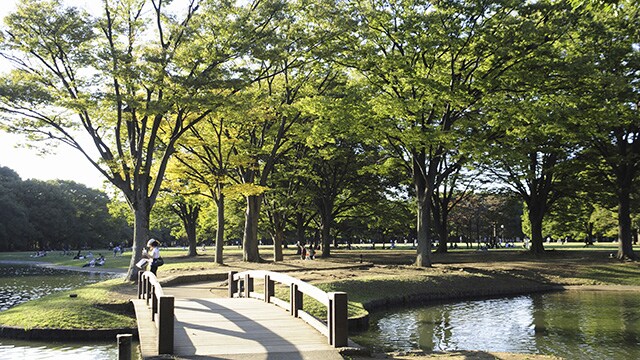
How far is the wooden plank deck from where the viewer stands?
910cm

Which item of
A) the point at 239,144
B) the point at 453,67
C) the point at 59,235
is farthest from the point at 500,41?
the point at 59,235

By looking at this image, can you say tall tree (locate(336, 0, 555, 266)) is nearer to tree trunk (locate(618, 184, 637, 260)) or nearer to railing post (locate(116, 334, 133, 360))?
tree trunk (locate(618, 184, 637, 260))

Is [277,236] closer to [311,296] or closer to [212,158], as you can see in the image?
[212,158]

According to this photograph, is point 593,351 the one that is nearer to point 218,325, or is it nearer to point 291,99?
point 218,325

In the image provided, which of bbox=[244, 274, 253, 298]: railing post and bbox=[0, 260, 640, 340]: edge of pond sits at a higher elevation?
bbox=[244, 274, 253, 298]: railing post

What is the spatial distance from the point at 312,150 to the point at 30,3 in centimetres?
2176

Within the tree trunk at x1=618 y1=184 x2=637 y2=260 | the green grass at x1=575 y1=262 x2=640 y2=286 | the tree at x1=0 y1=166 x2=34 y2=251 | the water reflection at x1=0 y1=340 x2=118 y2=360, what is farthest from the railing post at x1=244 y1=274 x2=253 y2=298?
the tree at x1=0 y1=166 x2=34 y2=251

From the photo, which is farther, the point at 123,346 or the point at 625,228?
the point at 625,228

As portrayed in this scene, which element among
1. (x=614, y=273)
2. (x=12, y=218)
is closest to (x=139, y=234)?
(x=614, y=273)

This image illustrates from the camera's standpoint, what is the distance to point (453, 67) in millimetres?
25312

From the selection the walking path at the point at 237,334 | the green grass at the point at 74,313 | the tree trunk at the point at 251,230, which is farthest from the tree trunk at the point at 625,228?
the green grass at the point at 74,313

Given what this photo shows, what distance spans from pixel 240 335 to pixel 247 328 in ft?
2.09

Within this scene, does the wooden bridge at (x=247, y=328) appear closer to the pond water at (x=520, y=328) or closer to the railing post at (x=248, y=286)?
the railing post at (x=248, y=286)

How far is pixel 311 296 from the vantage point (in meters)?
11.5
